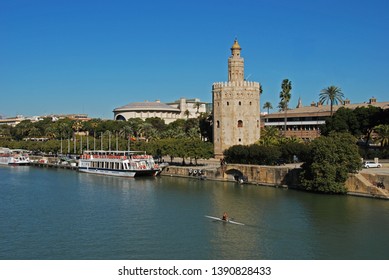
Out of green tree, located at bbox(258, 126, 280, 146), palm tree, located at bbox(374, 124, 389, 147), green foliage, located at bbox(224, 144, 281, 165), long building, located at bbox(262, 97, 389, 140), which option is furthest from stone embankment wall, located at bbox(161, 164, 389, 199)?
long building, located at bbox(262, 97, 389, 140)

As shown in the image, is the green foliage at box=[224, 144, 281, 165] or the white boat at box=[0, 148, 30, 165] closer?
the green foliage at box=[224, 144, 281, 165]

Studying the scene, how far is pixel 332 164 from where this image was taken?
→ 4394 cm

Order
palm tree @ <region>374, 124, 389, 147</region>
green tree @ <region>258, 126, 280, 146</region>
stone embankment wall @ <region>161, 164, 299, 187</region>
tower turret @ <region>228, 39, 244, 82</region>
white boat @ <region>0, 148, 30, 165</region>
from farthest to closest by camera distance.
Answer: white boat @ <region>0, 148, 30, 165</region>, tower turret @ <region>228, 39, 244, 82</region>, green tree @ <region>258, 126, 280, 146</region>, palm tree @ <region>374, 124, 389, 147</region>, stone embankment wall @ <region>161, 164, 299, 187</region>

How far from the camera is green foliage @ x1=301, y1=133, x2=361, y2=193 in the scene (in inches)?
1719

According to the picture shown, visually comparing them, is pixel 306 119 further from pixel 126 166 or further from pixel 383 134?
pixel 126 166

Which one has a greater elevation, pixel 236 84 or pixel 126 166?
pixel 236 84

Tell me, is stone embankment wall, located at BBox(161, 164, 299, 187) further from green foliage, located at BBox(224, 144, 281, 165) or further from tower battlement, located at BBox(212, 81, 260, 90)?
tower battlement, located at BBox(212, 81, 260, 90)

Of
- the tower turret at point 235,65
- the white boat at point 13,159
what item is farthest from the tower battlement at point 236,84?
the white boat at point 13,159

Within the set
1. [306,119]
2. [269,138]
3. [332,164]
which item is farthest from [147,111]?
[332,164]

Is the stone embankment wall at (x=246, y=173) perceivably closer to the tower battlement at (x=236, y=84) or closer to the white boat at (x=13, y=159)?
the tower battlement at (x=236, y=84)

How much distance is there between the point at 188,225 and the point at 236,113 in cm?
3652

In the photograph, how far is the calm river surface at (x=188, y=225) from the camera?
90.0ft

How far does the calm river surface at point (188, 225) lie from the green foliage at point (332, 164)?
1253 millimetres

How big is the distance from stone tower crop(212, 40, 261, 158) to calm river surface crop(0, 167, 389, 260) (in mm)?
17902
